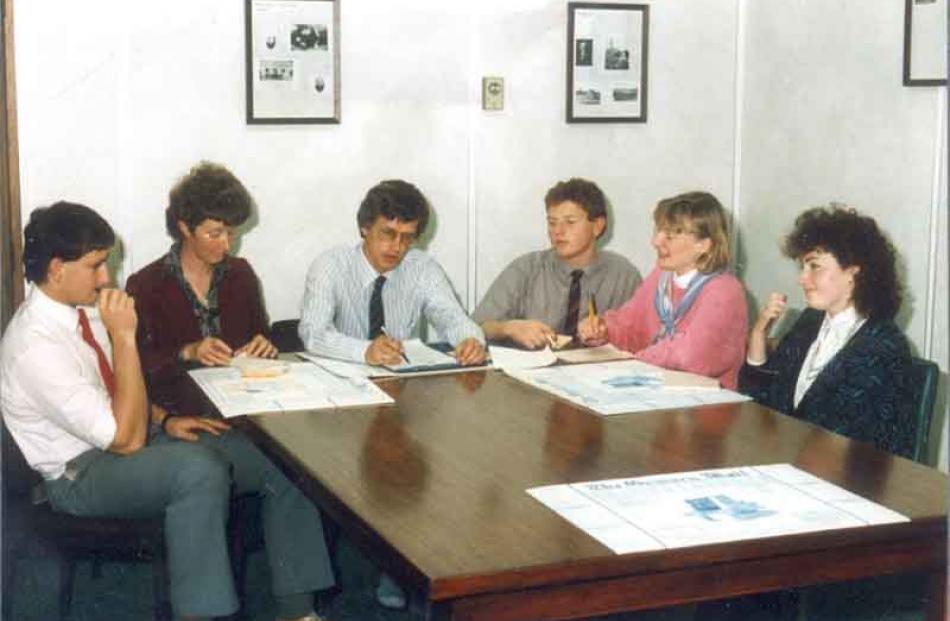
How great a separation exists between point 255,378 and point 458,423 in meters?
0.67

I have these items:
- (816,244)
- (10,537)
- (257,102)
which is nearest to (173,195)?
(257,102)

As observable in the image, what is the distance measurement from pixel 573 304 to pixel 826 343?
113 centimetres

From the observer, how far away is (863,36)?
13.8 feet

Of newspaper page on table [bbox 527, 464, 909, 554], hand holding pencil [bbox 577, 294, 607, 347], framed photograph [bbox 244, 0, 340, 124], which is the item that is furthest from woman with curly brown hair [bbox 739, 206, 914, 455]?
framed photograph [bbox 244, 0, 340, 124]

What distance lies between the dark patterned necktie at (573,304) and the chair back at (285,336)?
879 mm

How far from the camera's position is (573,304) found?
4172mm

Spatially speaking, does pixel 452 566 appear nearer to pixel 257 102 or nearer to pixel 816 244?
pixel 816 244

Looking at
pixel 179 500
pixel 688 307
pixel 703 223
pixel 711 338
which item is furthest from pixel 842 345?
pixel 179 500

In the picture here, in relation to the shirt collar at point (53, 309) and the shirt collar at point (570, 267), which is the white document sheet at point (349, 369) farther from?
the shirt collar at point (570, 267)

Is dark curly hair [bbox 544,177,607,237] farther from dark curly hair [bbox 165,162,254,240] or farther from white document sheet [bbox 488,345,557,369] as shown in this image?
dark curly hair [bbox 165,162,254,240]

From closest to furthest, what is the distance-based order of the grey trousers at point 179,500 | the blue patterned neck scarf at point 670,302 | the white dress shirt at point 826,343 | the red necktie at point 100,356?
the grey trousers at point 179,500
the red necktie at point 100,356
the white dress shirt at point 826,343
the blue patterned neck scarf at point 670,302

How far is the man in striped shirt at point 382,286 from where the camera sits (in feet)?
12.2

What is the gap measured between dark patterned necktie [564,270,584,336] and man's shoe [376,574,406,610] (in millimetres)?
1126

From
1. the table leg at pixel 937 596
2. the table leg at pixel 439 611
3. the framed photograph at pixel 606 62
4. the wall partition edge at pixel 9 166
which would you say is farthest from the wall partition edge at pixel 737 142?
the table leg at pixel 439 611
